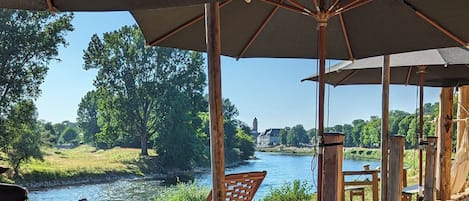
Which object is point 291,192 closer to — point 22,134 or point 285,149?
point 285,149

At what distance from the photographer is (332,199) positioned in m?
2.06

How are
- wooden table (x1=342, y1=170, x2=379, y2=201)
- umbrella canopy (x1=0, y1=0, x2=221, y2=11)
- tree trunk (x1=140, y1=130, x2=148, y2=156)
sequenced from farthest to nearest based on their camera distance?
tree trunk (x1=140, y1=130, x2=148, y2=156)
wooden table (x1=342, y1=170, x2=379, y2=201)
umbrella canopy (x1=0, y1=0, x2=221, y2=11)

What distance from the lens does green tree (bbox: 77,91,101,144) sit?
753 centimetres

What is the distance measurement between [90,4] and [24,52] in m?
5.39

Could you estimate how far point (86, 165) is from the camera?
23.4ft

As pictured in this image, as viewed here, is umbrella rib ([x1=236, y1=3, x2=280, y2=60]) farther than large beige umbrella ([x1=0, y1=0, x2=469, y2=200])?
Yes

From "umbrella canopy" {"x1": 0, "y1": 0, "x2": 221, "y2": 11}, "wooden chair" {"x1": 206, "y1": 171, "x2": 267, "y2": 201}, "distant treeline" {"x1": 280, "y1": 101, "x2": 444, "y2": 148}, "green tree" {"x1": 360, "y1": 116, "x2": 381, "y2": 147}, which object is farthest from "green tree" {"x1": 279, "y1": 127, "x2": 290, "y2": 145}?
"umbrella canopy" {"x1": 0, "y1": 0, "x2": 221, "y2": 11}

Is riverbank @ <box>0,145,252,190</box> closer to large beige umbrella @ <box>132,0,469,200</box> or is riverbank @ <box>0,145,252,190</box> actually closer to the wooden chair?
the wooden chair

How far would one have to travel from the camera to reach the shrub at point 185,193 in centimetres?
661

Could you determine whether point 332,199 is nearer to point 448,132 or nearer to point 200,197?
point 448,132

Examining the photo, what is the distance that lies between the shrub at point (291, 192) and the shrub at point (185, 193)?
3.06ft

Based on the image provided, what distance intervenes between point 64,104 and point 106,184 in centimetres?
146

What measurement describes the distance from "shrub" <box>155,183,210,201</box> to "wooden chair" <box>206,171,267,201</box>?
3.49 metres

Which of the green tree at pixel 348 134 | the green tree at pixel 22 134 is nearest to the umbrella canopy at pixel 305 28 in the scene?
the green tree at pixel 348 134
